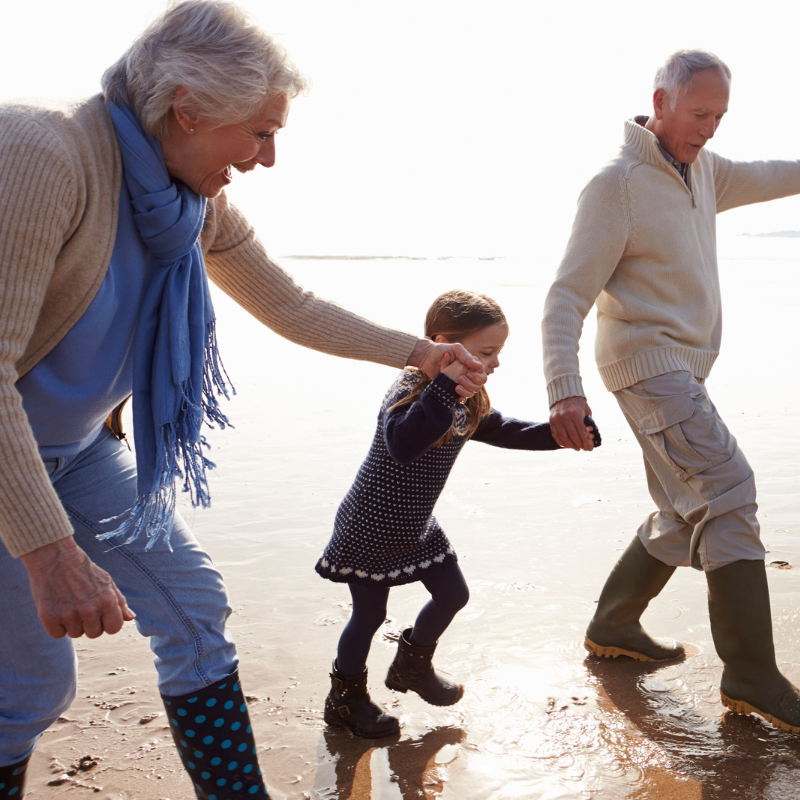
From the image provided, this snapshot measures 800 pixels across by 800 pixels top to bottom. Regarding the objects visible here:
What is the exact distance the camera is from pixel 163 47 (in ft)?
6.28

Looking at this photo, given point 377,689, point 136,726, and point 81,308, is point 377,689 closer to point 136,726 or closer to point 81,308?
point 136,726

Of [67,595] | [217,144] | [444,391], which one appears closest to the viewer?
[67,595]

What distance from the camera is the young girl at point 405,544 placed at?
9.31 ft

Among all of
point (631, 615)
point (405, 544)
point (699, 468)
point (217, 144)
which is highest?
point (217, 144)

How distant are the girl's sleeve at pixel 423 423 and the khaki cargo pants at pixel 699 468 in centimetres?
93

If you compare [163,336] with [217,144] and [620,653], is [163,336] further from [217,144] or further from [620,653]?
[620,653]

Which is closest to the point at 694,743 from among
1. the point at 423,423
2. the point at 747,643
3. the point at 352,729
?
the point at 747,643

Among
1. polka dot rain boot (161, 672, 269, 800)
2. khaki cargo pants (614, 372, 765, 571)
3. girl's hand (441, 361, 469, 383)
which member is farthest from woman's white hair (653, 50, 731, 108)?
polka dot rain boot (161, 672, 269, 800)

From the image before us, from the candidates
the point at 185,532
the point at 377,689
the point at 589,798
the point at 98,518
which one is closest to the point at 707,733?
the point at 589,798

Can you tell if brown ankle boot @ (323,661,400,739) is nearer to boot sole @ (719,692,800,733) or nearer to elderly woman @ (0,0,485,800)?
elderly woman @ (0,0,485,800)

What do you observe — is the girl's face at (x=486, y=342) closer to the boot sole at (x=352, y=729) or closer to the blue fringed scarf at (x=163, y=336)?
the blue fringed scarf at (x=163, y=336)

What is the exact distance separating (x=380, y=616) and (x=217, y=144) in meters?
1.66

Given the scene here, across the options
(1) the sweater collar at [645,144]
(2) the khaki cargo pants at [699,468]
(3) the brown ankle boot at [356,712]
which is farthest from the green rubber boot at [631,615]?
(1) the sweater collar at [645,144]

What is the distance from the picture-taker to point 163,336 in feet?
6.66
